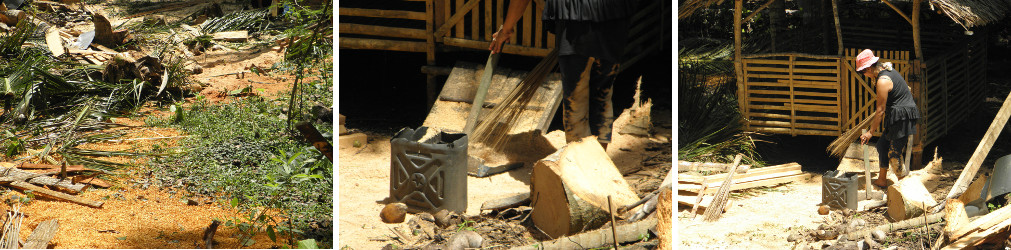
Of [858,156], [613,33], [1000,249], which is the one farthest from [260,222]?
[1000,249]

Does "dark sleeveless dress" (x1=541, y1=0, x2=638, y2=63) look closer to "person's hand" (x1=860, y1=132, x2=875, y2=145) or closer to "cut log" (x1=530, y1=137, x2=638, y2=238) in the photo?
"cut log" (x1=530, y1=137, x2=638, y2=238)

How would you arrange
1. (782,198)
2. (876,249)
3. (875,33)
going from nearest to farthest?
1. (876,249)
2. (782,198)
3. (875,33)

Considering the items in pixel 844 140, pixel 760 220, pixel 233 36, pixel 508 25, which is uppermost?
pixel 508 25

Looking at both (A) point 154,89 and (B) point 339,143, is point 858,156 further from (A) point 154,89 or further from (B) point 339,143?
(A) point 154,89

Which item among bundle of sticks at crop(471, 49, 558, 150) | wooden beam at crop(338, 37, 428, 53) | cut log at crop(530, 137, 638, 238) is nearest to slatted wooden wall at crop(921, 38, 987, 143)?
cut log at crop(530, 137, 638, 238)

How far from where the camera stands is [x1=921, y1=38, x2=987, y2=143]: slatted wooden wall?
588cm

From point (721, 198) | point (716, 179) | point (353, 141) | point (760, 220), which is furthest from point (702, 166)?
point (353, 141)

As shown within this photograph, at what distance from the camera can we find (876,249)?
561 cm

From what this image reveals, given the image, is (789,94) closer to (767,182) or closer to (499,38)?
(767,182)

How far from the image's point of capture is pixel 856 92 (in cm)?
607

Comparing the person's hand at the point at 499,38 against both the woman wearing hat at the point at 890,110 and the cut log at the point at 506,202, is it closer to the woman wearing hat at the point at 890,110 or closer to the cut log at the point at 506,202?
the cut log at the point at 506,202

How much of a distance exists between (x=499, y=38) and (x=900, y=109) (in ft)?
8.81

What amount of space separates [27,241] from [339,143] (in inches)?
69.5

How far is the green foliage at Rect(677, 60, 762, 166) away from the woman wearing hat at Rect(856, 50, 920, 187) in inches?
30.2
